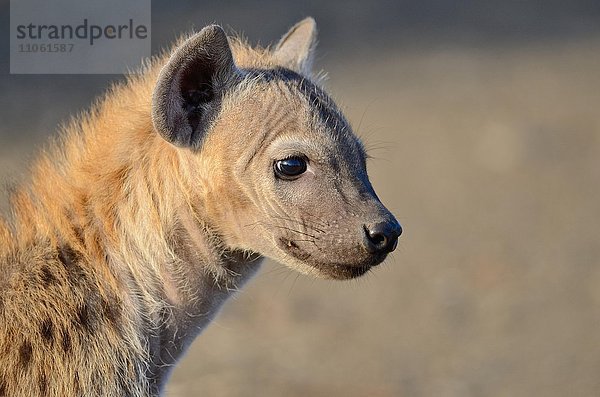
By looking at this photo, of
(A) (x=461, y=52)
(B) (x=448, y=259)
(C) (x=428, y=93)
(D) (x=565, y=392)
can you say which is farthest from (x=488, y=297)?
(A) (x=461, y=52)

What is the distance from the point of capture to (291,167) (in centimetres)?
388

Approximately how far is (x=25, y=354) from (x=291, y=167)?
1.08 m

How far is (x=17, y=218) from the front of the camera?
4.04 metres

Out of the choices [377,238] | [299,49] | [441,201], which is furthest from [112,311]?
[441,201]

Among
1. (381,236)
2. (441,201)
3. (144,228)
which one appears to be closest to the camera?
(381,236)

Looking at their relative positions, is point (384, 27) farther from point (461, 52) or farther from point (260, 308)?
point (260, 308)

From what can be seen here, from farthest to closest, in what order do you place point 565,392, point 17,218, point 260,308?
point 260,308, point 565,392, point 17,218

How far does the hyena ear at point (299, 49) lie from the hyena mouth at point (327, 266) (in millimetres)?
810

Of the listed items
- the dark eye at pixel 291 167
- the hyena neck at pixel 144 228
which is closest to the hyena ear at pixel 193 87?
the hyena neck at pixel 144 228

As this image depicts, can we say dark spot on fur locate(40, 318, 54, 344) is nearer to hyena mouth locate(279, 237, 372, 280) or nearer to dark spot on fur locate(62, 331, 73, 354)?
dark spot on fur locate(62, 331, 73, 354)

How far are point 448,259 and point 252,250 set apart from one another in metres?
5.66

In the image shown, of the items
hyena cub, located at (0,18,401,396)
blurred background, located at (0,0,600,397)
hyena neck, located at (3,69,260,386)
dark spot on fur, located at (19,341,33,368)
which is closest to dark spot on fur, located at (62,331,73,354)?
hyena cub, located at (0,18,401,396)

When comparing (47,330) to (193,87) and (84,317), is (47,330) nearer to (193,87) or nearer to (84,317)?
(84,317)

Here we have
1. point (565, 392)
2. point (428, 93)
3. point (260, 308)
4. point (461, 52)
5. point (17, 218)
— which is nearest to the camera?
point (17, 218)
